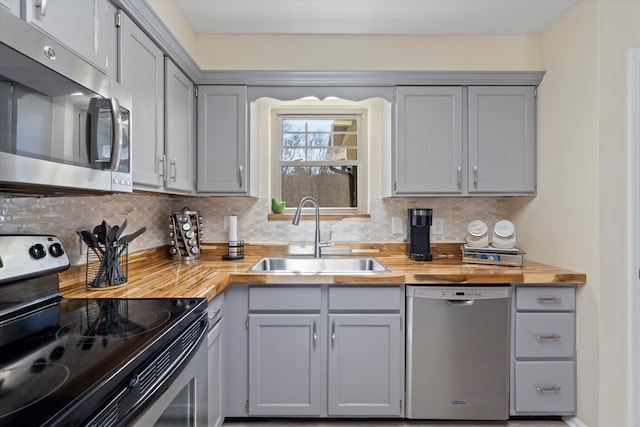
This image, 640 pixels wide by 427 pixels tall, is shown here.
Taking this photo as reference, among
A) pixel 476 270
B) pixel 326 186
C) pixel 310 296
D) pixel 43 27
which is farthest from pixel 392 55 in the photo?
pixel 43 27

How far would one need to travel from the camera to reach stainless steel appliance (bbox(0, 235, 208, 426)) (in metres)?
0.68

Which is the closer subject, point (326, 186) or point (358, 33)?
point (358, 33)

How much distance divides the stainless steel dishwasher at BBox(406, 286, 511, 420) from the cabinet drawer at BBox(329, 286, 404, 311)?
0.27ft

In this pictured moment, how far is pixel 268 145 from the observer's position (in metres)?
2.79

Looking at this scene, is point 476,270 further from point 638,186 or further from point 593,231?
point 638,186

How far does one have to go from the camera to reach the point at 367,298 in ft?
6.48

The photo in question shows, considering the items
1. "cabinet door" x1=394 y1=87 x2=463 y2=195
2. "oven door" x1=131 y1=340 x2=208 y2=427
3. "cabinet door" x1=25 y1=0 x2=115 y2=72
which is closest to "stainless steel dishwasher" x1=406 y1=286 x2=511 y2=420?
"cabinet door" x1=394 y1=87 x2=463 y2=195

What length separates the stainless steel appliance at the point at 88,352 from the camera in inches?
26.8

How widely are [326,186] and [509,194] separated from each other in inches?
50.1

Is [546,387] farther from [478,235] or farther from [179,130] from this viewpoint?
[179,130]

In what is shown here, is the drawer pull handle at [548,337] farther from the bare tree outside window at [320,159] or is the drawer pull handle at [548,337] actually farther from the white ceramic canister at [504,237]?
the bare tree outside window at [320,159]

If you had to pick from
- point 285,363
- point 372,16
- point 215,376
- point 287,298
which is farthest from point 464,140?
point 215,376

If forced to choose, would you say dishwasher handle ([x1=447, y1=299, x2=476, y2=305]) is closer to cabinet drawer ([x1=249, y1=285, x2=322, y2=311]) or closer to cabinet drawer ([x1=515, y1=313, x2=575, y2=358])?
cabinet drawer ([x1=515, y1=313, x2=575, y2=358])

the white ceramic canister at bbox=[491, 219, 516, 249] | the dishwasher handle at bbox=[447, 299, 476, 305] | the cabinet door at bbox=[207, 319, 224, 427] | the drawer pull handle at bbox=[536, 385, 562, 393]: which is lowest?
the drawer pull handle at bbox=[536, 385, 562, 393]
